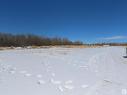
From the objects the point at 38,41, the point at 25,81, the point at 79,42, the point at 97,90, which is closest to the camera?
the point at 97,90

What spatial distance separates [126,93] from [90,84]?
49.1 inches

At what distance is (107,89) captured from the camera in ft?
15.9

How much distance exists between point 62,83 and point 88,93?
3.77ft

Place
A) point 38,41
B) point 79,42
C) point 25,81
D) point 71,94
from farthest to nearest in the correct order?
point 79,42 < point 38,41 < point 25,81 < point 71,94

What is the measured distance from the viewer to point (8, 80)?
18.5 ft

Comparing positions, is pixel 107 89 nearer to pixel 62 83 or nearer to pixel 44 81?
pixel 62 83

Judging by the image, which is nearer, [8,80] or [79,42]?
[8,80]

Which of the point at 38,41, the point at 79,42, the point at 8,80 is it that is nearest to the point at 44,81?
the point at 8,80

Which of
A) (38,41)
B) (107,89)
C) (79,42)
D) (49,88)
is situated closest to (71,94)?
(49,88)

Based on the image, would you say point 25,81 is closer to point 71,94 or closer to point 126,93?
point 71,94

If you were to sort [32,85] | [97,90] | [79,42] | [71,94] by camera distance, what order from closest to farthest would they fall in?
[71,94] < [97,90] < [32,85] < [79,42]

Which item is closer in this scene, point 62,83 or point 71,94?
point 71,94

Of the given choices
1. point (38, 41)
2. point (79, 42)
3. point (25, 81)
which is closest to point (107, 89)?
point (25, 81)

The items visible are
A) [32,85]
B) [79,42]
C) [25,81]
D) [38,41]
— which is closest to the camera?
[32,85]
